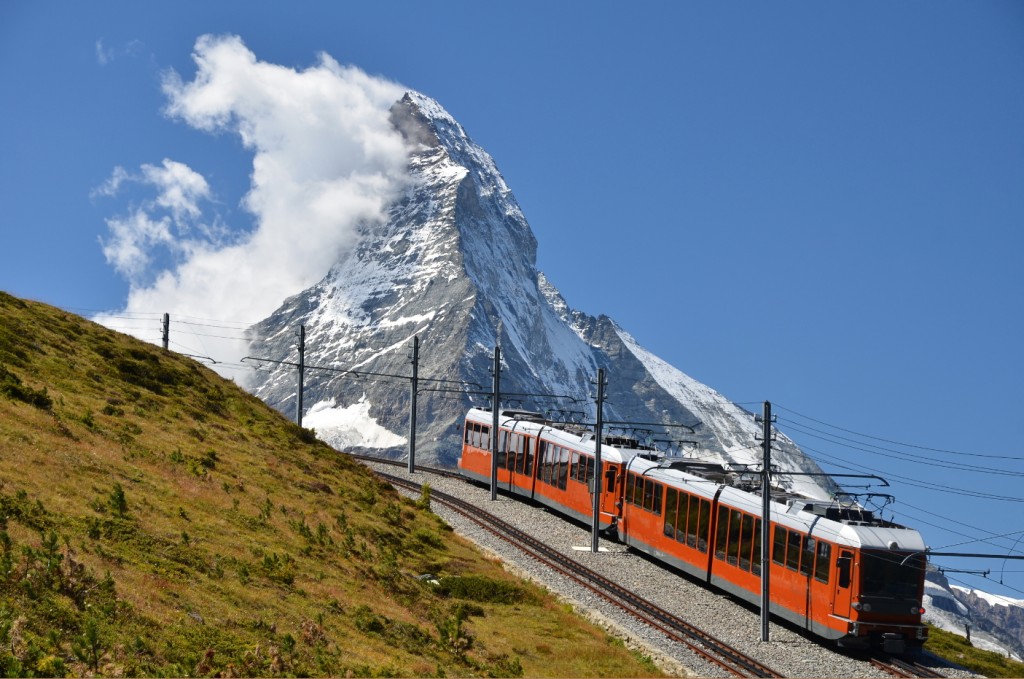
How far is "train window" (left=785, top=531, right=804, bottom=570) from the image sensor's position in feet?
103

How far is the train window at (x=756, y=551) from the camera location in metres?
33.2

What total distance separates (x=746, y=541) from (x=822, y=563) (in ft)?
12.5

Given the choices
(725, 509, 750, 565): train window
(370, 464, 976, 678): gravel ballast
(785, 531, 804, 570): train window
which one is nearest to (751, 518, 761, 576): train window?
(725, 509, 750, 565): train window

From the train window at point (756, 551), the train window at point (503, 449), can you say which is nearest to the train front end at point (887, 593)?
the train window at point (756, 551)

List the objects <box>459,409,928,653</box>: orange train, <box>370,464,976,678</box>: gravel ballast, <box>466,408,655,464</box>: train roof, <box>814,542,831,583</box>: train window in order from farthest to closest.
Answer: <box>466,408,655,464</box>: train roof
<box>814,542,831,583</box>: train window
<box>459,409,928,653</box>: orange train
<box>370,464,976,678</box>: gravel ballast

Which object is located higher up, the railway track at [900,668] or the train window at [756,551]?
the train window at [756,551]

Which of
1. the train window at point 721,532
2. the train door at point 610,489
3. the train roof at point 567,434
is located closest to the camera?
the train window at point 721,532

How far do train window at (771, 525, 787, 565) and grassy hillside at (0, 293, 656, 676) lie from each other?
22.2 ft

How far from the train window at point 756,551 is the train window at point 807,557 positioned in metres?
2.09

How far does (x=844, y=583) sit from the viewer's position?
96.8 feet

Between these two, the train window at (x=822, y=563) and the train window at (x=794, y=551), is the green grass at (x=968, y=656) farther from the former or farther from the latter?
the train window at (x=822, y=563)

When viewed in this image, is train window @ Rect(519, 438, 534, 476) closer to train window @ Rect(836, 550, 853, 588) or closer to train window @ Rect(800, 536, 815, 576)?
train window @ Rect(800, 536, 815, 576)

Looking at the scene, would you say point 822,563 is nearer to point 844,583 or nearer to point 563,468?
point 844,583

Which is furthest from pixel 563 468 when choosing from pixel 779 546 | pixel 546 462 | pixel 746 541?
pixel 779 546
